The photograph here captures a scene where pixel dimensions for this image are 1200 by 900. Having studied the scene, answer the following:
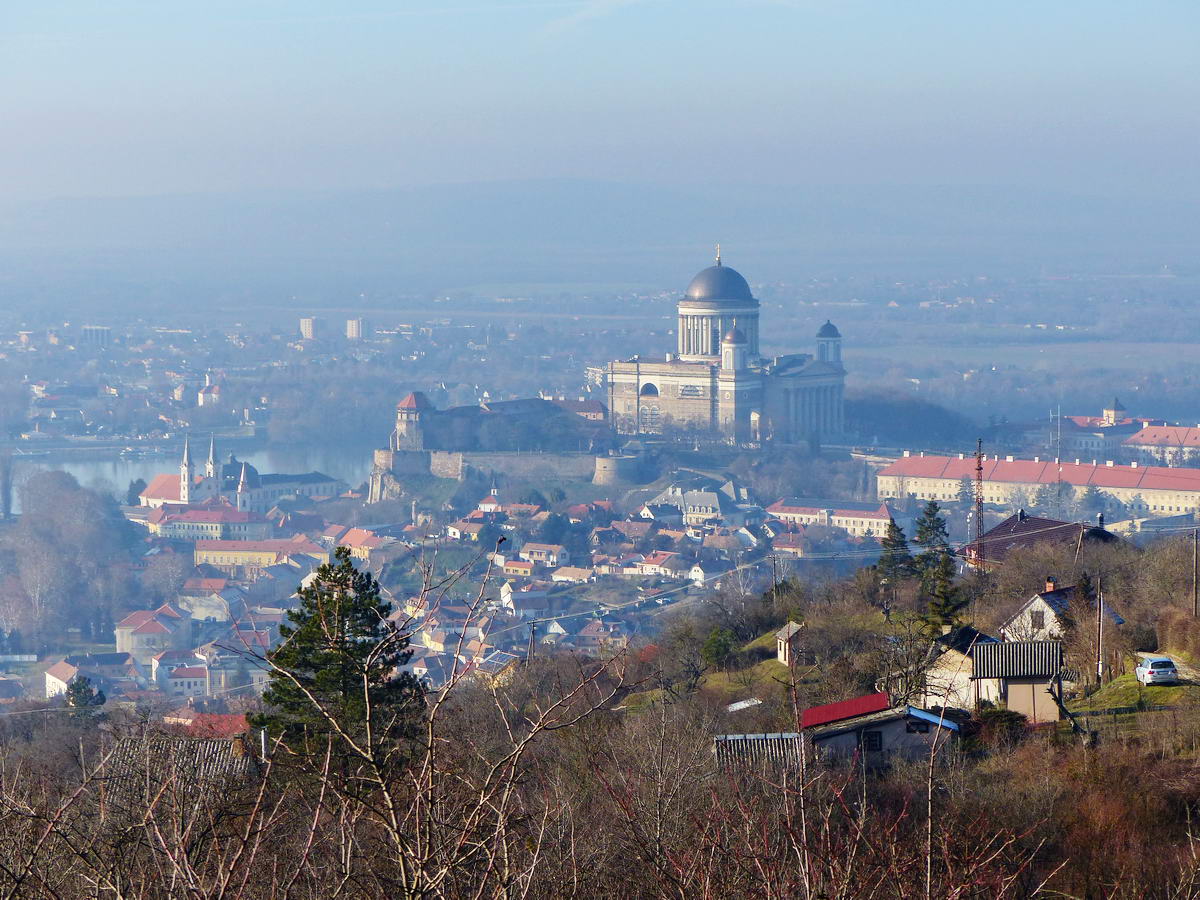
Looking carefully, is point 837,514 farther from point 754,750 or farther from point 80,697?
point 754,750

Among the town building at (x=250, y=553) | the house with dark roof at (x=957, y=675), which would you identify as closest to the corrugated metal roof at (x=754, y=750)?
the house with dark roof at (x=957, y=675)

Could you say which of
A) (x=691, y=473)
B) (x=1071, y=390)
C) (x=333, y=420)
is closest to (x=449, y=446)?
(x=691, y=473)

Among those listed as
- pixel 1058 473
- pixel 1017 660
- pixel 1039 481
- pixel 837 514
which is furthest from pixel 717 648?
pixel 1058 473

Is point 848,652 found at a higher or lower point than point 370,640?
lower

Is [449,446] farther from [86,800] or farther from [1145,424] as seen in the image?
[86,800]

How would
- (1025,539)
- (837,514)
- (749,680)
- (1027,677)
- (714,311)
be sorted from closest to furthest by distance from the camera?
(1027,677)
(749,680)
(1025,539)
(837,514)
(714,311)

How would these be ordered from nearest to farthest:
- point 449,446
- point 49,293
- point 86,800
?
point 86,800 < point 449,446 < point 49,293

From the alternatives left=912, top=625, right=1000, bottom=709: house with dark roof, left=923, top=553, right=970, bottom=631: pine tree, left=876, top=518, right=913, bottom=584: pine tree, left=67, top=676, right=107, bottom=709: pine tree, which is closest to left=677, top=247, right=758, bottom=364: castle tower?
left=876, top=518, right=913, bottom=584: pine tree
